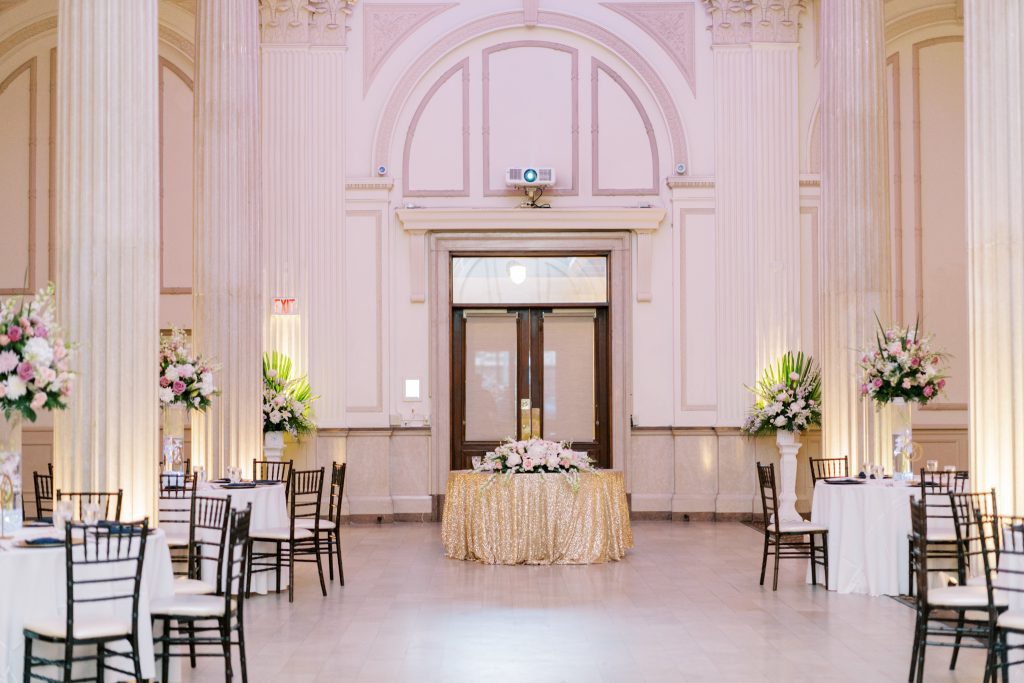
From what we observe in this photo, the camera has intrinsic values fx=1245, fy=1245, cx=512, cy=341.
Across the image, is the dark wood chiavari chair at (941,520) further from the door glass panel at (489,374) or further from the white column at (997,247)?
the door glass panel at (489,374)

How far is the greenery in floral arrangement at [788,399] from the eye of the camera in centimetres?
1326

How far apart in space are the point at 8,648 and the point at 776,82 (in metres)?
11.6

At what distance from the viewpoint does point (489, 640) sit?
7.41m

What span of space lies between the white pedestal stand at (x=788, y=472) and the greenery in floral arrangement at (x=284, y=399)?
5.17m

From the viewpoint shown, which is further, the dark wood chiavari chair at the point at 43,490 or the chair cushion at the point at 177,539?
the dark wood chiavari chair at the point at 43,490

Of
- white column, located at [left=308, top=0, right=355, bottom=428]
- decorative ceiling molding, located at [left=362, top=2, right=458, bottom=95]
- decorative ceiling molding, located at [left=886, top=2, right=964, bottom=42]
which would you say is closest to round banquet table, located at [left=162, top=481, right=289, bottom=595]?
white column, located at [left=308, top=0, right=355, bottom=428]

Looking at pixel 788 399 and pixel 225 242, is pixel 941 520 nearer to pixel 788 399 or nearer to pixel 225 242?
pixel 788 399

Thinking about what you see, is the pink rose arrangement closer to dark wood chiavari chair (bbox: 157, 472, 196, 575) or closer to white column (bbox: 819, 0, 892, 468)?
white column (bbox: 819, 0, 892, 468)

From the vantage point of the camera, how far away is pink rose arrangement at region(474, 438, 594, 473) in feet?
35.0

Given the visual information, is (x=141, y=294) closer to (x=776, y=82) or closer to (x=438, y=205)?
(x=438, y=205)

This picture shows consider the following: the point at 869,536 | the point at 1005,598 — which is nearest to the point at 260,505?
the point at 869,536

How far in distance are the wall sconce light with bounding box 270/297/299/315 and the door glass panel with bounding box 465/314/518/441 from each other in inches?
80.9

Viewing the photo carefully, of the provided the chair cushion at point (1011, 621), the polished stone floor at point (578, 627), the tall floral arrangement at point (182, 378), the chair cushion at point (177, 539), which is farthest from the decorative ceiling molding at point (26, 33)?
the chair cushion at point (1011, 621)

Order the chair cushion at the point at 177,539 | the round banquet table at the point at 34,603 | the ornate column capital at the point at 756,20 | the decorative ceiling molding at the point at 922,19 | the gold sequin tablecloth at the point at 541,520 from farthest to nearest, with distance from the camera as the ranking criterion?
the decorative ceiling molding at the point at 922,19
the ornate column capital at the point at 756,20
the gold sequin tablecloth at the point at 541,520
the chair cushion at the point at 177,539
the round banquet table at the point at 34,603
